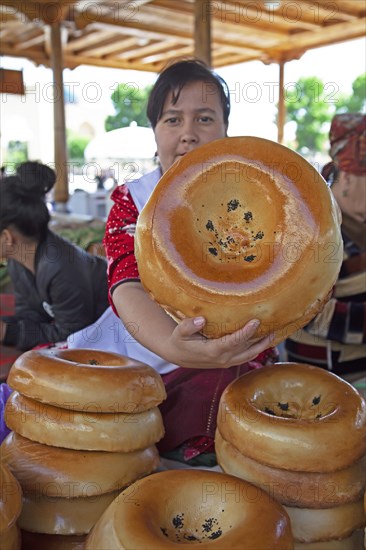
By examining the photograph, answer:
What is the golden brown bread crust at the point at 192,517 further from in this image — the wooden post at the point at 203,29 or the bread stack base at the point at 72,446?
the wooden post at the point at 203,29

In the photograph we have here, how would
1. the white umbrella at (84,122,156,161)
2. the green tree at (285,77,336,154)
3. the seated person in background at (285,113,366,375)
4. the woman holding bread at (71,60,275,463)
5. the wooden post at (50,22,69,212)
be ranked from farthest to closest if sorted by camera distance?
the green tree at (285,77,336,154), the white umbrella at (84,122,156,161), the wooden post at (50,22,69,212), the seated person in background at (285,113,366,375), the woman holding bread at (71,60,275,463)

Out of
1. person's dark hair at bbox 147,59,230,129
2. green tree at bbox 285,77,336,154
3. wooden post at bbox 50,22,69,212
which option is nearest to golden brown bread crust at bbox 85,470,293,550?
person's dark hair at bbox 147,59,230,129

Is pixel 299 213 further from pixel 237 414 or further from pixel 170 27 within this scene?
pixel 170 27

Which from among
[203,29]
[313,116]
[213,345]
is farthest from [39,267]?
[313,116]

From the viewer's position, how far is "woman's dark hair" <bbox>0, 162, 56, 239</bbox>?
248cm

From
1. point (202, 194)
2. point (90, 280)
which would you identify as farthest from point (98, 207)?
point (202, 194)

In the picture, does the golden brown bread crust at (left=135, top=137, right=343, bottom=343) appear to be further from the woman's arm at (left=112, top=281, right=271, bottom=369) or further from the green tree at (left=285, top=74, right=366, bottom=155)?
the green tree at (left=285, top=74, right=366, bottom=155)

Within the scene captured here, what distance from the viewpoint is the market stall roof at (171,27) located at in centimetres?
545

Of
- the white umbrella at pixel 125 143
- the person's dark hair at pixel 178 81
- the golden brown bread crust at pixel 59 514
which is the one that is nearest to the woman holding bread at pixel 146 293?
the person's dark hair at pixel 178 81

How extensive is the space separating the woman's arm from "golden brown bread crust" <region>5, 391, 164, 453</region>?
0.57ft

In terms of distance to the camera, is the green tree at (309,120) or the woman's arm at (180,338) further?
the green tree at (309,120)

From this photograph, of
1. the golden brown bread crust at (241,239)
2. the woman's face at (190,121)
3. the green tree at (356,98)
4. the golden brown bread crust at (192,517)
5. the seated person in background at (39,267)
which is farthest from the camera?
the green tree at (356,98)

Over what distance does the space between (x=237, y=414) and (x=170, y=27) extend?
6424 mm

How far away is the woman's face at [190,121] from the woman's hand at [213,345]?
27.3 inches
